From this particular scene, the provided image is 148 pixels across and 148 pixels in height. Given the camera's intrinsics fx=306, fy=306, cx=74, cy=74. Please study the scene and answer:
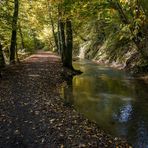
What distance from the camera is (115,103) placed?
16.5 m

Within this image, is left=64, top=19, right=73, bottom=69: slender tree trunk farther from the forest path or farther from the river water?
the forest path

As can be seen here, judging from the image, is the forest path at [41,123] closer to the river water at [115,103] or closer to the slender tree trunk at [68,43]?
the river water at [115,103]

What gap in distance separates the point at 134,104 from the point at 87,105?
252 centimetres

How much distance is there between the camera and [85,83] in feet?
76.5

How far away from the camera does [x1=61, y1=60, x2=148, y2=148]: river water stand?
11.9m

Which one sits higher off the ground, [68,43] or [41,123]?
[68,43]

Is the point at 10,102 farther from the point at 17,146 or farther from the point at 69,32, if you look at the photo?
the point at 69,32

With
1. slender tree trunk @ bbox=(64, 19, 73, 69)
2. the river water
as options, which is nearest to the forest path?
the river water

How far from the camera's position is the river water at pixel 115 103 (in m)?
11.9

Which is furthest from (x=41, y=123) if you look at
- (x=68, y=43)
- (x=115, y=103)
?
(x=68, y=43)

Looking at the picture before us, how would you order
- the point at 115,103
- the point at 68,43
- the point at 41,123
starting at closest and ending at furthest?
the point at 41,123 → the point at 115,103 → the point at 68,43

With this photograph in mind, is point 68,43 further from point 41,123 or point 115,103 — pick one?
point 41,123

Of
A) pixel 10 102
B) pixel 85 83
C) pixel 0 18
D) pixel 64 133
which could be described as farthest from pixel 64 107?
pixel 0 18

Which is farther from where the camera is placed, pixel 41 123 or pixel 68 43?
pixel 68 43
